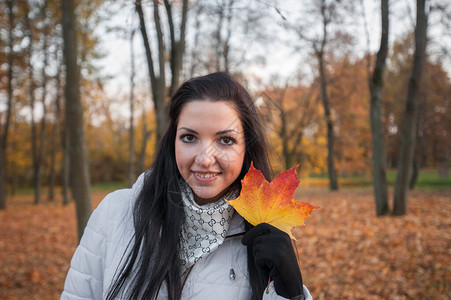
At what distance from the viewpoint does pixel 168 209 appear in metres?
1.50

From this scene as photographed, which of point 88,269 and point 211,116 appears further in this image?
point 88,269

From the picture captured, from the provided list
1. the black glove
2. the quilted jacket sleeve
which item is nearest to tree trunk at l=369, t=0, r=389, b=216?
the black glove

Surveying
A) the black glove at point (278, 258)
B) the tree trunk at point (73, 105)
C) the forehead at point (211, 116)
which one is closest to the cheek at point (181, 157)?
the forehead at point (211, 116)

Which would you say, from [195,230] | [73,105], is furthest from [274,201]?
[73,105]

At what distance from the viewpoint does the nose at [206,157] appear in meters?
1.30

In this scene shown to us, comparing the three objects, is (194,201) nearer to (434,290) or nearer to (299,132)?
(434,290)

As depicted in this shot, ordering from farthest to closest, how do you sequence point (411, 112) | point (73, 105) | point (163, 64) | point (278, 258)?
point (411, 112), point (163, 64), point (73, 105), point (278, 258)

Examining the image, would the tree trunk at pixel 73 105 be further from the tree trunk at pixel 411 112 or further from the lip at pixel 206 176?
the tree trunk at pixel 411 112

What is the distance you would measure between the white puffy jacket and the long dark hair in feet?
0.16

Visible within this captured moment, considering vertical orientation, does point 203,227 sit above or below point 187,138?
below

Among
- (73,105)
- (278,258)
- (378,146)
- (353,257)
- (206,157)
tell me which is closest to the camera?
(278,258)

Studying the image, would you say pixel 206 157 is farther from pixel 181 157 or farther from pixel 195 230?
pixel 195 230

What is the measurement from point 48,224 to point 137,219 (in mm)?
9575

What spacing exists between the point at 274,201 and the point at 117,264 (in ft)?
2.61
